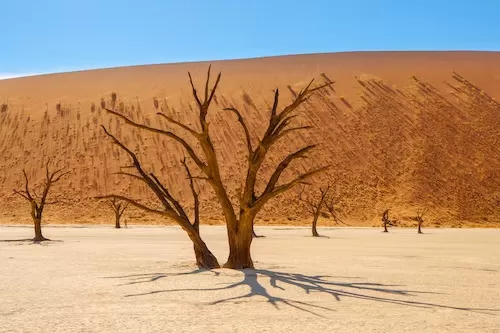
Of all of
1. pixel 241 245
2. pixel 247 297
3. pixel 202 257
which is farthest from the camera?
pixel 202 257

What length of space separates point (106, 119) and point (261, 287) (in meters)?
62.9

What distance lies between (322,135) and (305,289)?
55.4 m

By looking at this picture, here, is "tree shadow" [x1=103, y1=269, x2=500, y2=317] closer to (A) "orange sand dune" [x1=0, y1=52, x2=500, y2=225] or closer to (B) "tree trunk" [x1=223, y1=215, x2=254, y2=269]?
(B) "tree trunk" [x1=223, y1=215, x2=254, y2=269]

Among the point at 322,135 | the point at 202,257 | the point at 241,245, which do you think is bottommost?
the point at 202,257

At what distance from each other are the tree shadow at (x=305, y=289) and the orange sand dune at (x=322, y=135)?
40304 millimetres

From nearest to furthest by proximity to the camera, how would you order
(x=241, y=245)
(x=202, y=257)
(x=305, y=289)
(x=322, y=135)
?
1. (x=305, y=289)
2. (x=241, y=245)
3. (x=202, y=257)
4. (x=322, y=135)

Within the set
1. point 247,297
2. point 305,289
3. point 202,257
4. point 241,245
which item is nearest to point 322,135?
point 202,257

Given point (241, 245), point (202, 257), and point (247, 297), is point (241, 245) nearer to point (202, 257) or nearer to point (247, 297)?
point (202, 257)

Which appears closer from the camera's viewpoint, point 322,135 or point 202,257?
point 202,257

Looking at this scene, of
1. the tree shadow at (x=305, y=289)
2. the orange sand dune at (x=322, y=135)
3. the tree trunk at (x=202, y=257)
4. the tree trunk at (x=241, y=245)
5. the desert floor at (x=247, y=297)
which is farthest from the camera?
the orange sand dune at (x=322, y=135)

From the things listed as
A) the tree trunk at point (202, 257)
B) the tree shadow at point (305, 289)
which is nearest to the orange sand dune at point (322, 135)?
the tree trunk at point (202, 257)

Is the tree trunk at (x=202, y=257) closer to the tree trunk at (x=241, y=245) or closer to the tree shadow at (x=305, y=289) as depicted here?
the tree trunk at (x=241, y=245)

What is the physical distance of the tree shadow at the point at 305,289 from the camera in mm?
8531

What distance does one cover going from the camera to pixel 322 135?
6475 centimetres
